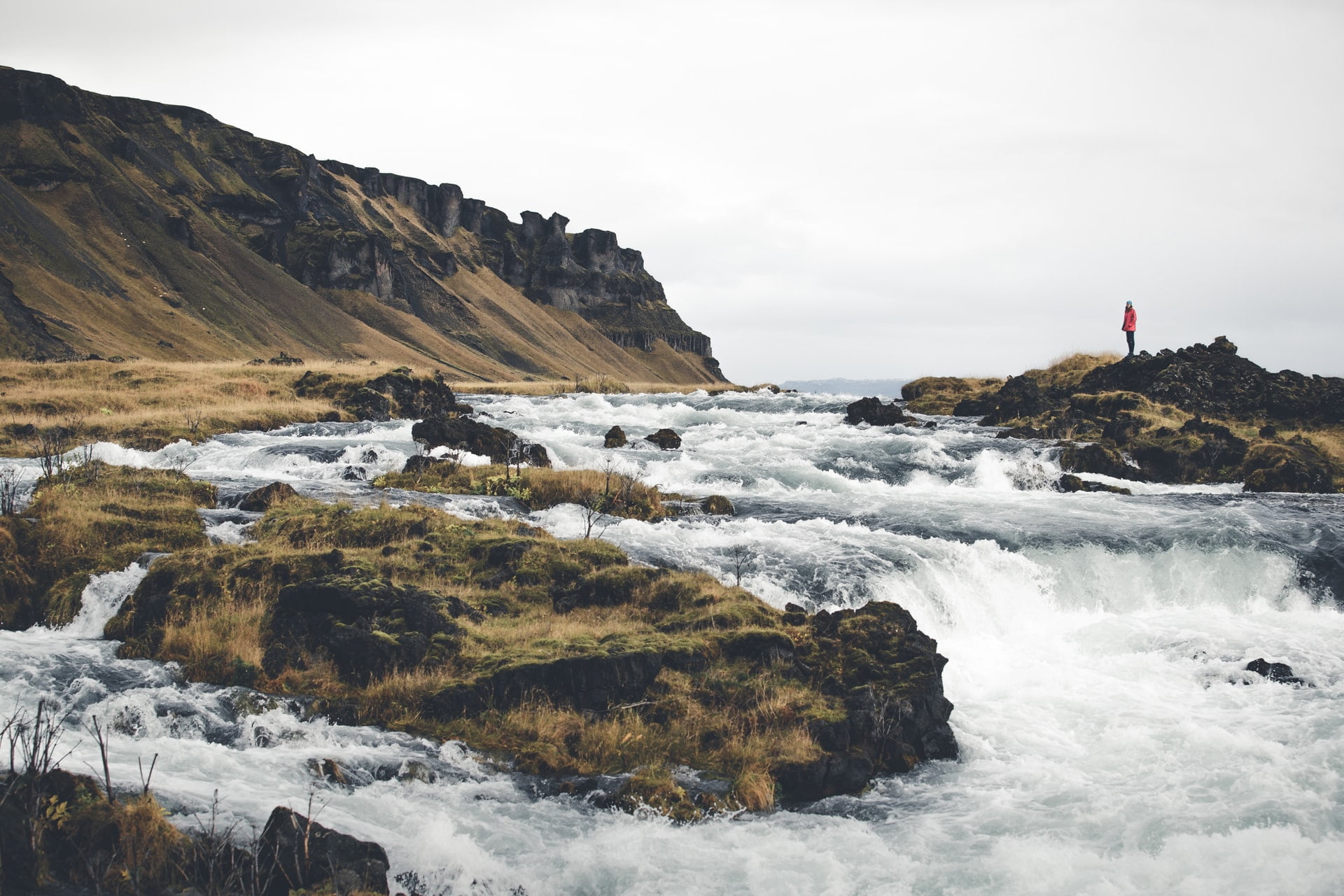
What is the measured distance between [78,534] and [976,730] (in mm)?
14503

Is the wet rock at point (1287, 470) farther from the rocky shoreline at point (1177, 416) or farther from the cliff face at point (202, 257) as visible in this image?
the cliff face at point (202, 257)

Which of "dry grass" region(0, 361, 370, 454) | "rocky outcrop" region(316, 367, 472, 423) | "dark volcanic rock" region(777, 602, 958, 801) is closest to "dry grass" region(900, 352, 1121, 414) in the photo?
"rocky outcrop" region(316, 367, 472, 423)

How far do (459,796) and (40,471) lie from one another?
20.0 m

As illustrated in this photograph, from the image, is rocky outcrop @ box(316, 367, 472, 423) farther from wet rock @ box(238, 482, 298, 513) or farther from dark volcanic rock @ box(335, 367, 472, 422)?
wet rock @ box(238, 482, 298, 513)

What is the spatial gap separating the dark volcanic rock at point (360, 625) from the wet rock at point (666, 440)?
2386 cm

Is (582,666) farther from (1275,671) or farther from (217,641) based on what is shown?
(1275,671)

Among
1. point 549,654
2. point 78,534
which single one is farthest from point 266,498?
point 549,654

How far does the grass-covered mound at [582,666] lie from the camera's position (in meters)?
9.88

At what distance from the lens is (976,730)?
11.8 metres

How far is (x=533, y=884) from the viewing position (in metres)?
7.63

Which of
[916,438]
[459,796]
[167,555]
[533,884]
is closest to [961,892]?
[533,884]

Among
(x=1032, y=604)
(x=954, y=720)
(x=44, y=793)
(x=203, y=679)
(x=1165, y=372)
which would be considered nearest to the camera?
(x=44, y=793)

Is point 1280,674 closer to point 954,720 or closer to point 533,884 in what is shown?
point 954,720

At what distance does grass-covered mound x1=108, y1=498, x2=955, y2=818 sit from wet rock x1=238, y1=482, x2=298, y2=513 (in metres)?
5.08
